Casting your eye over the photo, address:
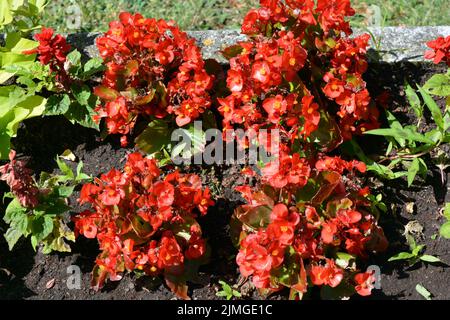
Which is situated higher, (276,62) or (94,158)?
(276,62)

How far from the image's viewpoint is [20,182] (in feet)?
9.67

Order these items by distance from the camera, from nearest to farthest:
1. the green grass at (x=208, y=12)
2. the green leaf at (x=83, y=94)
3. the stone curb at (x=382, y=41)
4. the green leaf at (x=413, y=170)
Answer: the green leaf at (x=413, y=170) < the green leaf at (x=83, y=94) < the stone curb at (x=382, y=41) < the green grass at (x=208, y=12)

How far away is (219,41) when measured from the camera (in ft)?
12.3

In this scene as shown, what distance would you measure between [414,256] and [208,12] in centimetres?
210

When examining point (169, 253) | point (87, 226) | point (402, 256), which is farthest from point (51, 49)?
point (402, 256)

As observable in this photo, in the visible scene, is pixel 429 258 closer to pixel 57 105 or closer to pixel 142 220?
pixel 142 220

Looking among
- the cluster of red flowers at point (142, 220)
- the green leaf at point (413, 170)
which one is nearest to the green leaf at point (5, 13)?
the cluster of red flowers at point (142, 220)

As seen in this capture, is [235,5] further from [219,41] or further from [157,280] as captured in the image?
[157,280]

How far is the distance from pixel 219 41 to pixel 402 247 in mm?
1505

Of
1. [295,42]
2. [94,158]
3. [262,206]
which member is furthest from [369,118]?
[94,158]

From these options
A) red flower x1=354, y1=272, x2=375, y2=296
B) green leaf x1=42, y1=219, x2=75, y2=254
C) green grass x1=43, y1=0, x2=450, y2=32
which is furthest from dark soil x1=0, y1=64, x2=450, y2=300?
green grass x1=43, y1=0, x2=450, y2=32

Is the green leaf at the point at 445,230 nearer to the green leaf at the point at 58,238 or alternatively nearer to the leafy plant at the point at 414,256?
the leafy plant at the point at 414,256

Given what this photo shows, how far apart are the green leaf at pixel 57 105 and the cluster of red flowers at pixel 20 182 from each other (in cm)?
48

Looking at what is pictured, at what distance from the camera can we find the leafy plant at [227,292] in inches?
124
